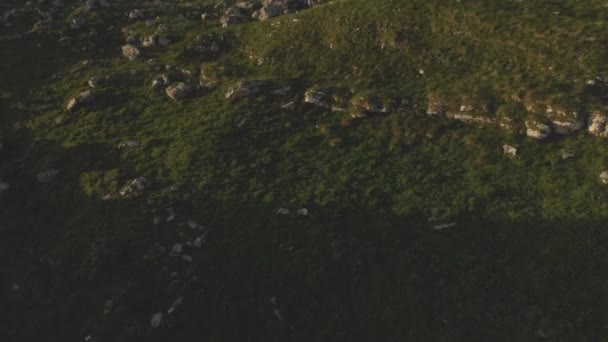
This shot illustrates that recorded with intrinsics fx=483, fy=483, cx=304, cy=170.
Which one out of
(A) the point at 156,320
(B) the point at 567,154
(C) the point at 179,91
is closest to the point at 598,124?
(B) the point at 567,154

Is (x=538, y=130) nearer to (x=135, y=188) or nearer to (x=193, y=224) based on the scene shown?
(x=193, y=224)

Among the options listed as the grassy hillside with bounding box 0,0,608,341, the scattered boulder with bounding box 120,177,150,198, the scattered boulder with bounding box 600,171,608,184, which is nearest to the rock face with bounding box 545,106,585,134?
the grassy hillside with bounding box 0,0,608,341

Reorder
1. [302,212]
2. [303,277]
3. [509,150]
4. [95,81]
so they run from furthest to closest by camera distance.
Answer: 1. [95,81]
2. [509,150]
3. [302,212]
4. [303,277]

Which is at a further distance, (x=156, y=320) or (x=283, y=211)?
(x=283, y=211)

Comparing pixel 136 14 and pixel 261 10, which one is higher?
pixel 261 10

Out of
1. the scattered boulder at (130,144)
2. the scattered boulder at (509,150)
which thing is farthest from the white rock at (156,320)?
the scattered boulder at (509,150)

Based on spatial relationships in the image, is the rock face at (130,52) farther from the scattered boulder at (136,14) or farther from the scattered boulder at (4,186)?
the scattered boulder at (4,186)

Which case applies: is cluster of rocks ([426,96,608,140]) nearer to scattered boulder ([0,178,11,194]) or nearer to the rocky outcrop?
the rocky outcrop
